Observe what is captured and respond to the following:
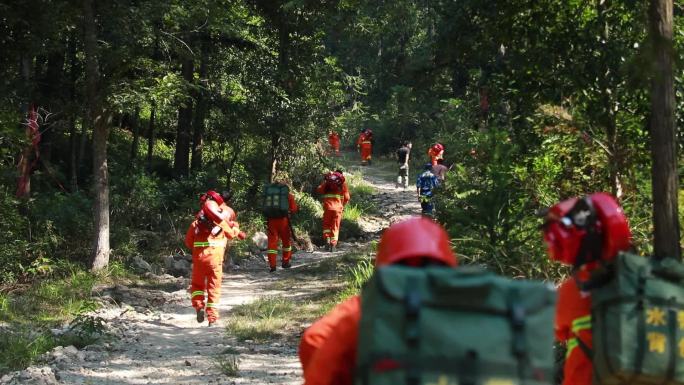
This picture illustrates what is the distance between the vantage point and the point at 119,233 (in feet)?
49.0

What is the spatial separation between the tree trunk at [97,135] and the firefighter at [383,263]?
11.2 m

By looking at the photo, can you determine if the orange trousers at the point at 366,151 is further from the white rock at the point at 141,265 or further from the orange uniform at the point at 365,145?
the white rock at the point at 141,265

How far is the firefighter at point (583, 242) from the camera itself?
3520 mm

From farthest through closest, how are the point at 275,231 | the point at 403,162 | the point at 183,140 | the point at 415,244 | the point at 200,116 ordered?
1. the point at 403,162
2. the point at 183,140
3. the point at 200,116
4. the point at 275,231
5. the point at 415,244

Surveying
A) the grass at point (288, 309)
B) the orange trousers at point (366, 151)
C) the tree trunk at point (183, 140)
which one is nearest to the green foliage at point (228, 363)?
the grass at point (288, 309)

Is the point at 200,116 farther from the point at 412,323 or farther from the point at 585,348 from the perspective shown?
the point at 412,323

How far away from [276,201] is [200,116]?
583 cm

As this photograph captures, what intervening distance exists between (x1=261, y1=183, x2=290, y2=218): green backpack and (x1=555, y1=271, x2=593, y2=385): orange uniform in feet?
36.0

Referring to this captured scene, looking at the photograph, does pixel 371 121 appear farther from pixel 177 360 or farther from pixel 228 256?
pixel 177 360

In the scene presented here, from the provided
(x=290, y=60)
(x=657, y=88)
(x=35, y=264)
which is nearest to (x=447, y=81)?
(x=290, y=60)

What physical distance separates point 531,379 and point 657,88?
123 inches

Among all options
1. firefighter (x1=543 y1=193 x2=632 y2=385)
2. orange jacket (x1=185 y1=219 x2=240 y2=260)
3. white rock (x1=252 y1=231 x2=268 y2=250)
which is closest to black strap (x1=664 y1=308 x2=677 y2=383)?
firefighter (x1=543 y1=193 x2=632 y2=385)

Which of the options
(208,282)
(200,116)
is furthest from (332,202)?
(208,282)

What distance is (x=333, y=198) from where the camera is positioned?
16.4 metres
